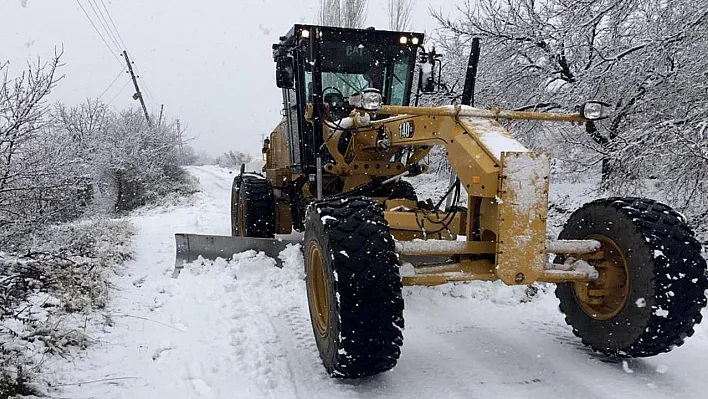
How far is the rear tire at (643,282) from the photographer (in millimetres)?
3480

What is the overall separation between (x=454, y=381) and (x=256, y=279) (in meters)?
3.03

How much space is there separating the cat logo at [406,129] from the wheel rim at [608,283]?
5.36 ft

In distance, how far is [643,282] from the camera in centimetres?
356

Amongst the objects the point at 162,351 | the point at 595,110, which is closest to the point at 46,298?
the point at 162,351

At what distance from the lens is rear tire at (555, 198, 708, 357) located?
137 inches

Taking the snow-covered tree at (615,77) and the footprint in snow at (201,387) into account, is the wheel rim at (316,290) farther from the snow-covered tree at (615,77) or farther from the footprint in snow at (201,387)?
the snow-covered tree at (615,77)

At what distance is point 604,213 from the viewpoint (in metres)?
3.95

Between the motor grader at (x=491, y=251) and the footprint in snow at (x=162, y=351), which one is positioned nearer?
the motor grader at (x=491, y=251)

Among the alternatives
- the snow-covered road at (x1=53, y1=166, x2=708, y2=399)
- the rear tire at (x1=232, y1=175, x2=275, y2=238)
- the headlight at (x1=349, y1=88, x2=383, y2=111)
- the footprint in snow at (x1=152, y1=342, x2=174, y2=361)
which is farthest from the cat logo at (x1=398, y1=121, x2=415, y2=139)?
the rear tire at (x1=232, y1=175, x2=275, y2=238)

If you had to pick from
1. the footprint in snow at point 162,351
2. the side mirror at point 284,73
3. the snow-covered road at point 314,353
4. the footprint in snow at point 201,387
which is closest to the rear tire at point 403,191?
the snow-covered road at point 314,353

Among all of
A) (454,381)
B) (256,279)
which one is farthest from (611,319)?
(256,279)

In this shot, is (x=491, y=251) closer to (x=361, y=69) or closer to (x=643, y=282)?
(x=643, y=282)

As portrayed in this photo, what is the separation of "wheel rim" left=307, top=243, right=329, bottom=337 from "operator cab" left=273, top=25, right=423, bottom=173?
8.45 ft

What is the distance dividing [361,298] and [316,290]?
95 centimetres
